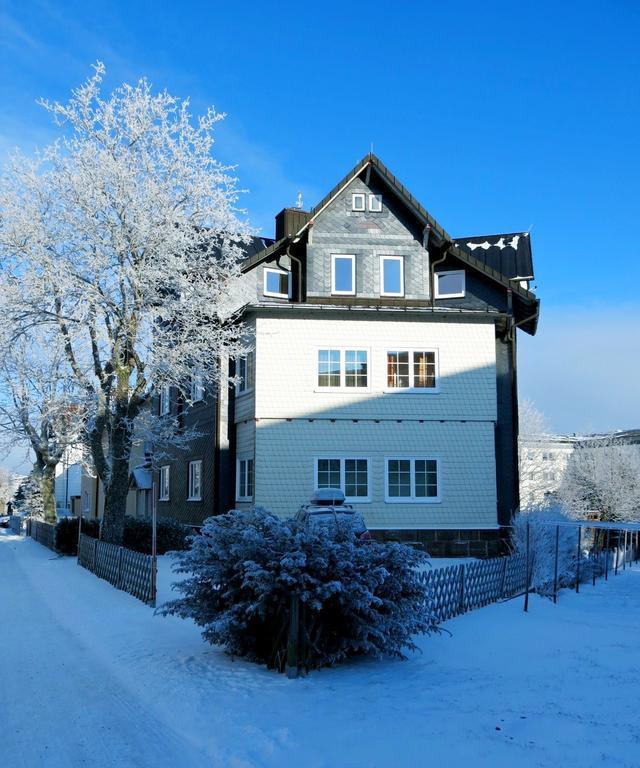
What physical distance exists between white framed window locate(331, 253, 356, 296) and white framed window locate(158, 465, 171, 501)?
1071cm

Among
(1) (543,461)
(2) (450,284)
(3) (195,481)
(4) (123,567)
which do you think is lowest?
(4) (123,567)

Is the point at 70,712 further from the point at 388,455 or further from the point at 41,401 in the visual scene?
the point at 41,401

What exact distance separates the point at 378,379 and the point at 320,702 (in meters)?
17.0

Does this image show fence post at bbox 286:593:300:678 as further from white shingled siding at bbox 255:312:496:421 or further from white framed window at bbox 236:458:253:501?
white framed window at bbox 236:458:253:501

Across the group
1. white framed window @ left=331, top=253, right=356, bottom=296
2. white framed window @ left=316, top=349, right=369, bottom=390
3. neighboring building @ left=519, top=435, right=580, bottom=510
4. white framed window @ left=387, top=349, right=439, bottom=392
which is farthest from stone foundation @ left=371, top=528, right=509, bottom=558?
neighboring building @ left=519, top=435, right=580, bottom=510

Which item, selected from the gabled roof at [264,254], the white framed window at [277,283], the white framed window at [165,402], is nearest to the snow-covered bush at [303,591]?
the gabled roof at [264,254]

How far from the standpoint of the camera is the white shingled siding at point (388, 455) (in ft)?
76.0

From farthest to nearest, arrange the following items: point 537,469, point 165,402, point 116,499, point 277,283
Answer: point 537,469 → point 165,402 → point 277,283 → point 116,499

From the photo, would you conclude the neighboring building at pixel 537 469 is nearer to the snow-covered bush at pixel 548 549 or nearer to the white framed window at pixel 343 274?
the white framed window at pixel 343 274

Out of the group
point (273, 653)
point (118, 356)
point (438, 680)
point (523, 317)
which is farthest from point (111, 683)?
point (523, 317)

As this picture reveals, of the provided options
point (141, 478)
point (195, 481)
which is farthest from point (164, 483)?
point (195, 481)

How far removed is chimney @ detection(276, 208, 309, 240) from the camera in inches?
1102

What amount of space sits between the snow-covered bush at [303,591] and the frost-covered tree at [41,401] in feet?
41.0

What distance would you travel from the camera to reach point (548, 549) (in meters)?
17.7
